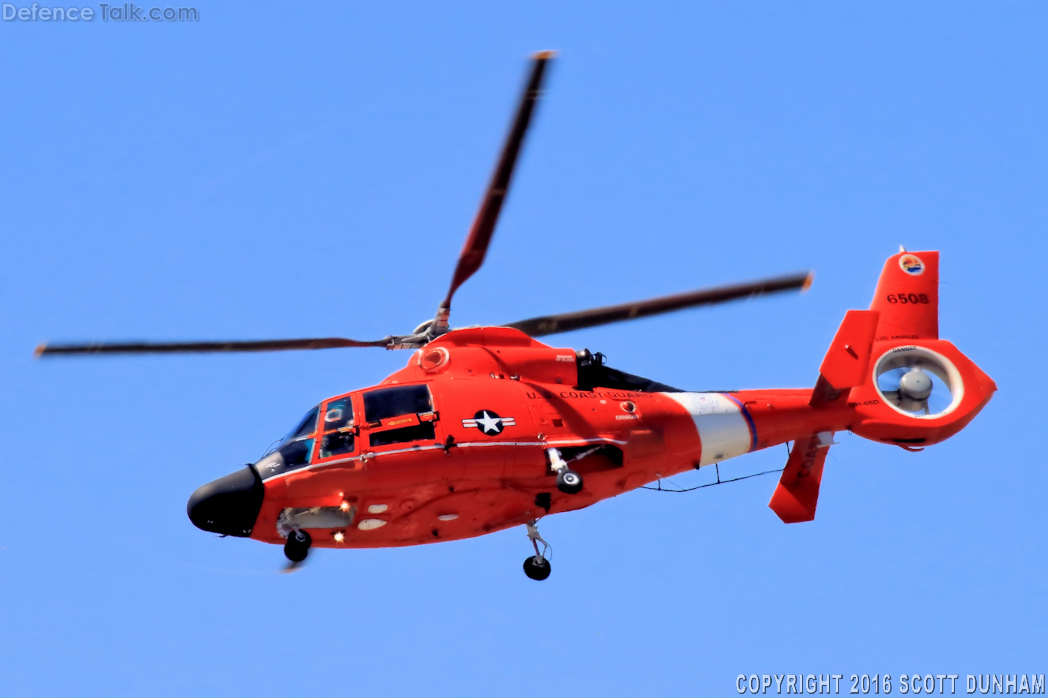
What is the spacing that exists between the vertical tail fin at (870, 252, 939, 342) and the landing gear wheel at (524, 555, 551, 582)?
738cm

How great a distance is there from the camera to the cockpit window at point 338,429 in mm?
18078

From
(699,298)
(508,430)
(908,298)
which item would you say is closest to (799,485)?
(908,298)

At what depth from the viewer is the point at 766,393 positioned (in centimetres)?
2127

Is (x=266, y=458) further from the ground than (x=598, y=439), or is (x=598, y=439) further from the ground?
(x=598, y=439)

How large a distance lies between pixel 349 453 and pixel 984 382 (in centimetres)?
1107

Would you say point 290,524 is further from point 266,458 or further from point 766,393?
point 766,393

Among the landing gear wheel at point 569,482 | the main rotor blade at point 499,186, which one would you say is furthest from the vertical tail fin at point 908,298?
the main rotor blade at point 499,186

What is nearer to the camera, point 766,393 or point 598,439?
point 598,439

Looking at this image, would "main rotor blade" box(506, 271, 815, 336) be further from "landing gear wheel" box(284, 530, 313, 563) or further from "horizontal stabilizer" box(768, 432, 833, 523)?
"landing gear wheel" box(284, 530, 313, 563)

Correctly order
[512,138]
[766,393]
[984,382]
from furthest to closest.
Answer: [984,382] → [766,393] → [512,138]

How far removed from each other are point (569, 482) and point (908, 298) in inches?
329

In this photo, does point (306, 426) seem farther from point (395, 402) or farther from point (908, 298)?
point (908, 298)

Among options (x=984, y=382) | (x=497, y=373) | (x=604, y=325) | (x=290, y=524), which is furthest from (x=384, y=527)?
(x=984, y=382)

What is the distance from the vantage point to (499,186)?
1684cm
